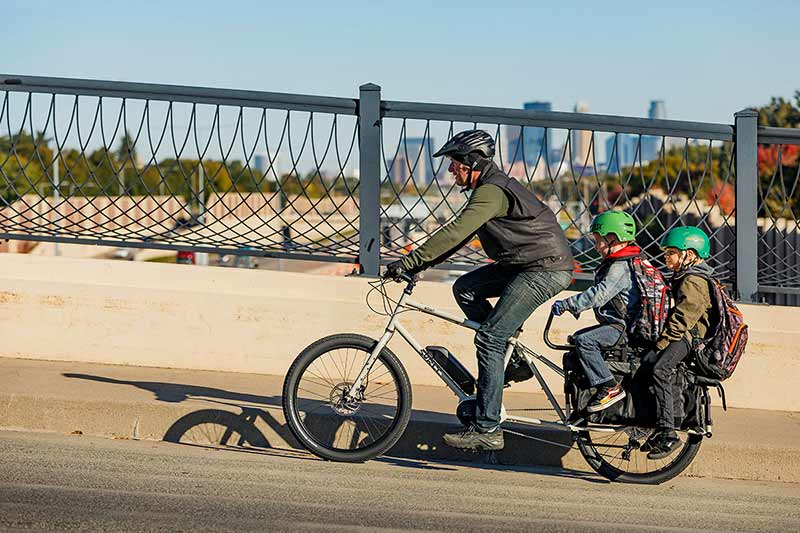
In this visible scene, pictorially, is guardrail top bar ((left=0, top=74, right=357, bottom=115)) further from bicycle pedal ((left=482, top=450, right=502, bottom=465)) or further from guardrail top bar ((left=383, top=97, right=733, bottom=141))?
bicycle pedal ((left=482, top=450, right=502, bottom=465))

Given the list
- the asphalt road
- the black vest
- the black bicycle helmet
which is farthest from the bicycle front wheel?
the black bicycle helmet

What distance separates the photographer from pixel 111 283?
26.8 feet

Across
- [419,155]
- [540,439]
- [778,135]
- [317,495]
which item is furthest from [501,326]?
[778,135]

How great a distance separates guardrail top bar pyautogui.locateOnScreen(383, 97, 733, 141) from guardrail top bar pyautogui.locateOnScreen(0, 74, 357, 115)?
585 millimetres

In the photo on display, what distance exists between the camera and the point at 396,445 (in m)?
6.87

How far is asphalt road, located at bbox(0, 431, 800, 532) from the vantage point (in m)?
5.18

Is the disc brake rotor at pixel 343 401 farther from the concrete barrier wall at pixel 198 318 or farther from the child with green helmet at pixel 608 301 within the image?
the concrete barrier wall at pixel 198 318

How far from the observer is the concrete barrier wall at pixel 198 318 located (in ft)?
26.5

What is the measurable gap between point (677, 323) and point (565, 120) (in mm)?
2393

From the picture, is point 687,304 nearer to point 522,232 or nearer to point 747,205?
point 522,232

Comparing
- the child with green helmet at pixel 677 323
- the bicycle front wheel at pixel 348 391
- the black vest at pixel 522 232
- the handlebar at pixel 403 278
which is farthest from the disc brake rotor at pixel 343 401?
the child with green helmet at pixel 677 323

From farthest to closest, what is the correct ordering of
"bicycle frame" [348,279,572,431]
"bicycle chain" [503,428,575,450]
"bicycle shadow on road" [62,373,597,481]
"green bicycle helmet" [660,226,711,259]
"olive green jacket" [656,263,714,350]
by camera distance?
"bicycle shadow on road" [62,373,597,481]
"bicycle chain" [503,428,575,450]
"bicycle frame" [348,279,572,431]
"green bicycle helmet" [660,226,711,259]
"olive green jacket" [656,263,714,350]

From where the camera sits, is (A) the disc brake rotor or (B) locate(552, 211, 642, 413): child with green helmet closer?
(B) locate(552, 211, 642, 413): child with green helmet

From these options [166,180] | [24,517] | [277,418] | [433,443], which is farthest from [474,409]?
[166,180]
